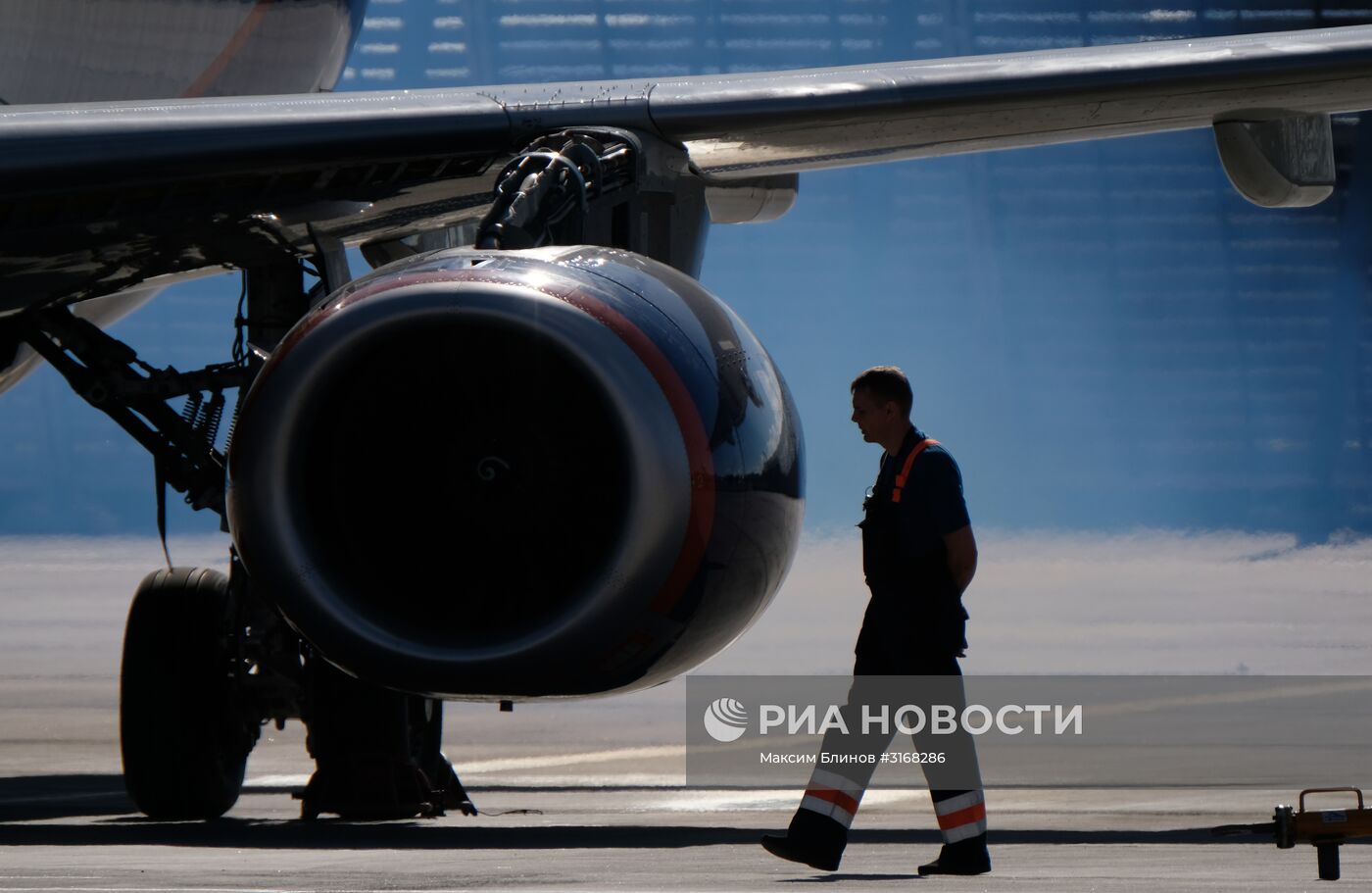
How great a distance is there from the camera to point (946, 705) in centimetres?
572

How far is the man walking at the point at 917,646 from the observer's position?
5.75 metres

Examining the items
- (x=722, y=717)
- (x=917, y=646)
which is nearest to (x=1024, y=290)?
(x=722, y=717)

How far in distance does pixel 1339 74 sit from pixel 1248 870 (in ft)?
7.16

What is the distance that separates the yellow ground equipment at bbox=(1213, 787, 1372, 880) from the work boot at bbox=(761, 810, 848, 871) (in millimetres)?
919

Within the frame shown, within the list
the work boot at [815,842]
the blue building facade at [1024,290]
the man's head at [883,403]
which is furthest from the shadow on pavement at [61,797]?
the blue building facade at [1024,290]

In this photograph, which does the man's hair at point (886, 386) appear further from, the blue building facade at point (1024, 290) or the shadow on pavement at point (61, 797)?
the blue building facade at point (1024, 290)

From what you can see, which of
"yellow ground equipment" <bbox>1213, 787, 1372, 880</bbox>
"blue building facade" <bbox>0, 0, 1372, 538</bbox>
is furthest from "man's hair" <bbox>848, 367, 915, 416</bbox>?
"blue building facade" <bbox>0, 0, 1372, 538</bbox>

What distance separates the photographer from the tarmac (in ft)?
18.3

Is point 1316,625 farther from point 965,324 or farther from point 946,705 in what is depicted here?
point 946,705

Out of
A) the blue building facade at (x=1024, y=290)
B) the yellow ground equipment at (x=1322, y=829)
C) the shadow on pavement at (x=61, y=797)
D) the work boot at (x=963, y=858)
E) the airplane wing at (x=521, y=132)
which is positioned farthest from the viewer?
the blue building facade at (x=1024, y=290)

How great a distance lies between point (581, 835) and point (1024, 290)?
1647cm

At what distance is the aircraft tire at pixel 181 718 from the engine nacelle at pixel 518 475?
11.0 ft

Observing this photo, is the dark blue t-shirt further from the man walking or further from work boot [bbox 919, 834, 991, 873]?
work boot [bbox 919, 834, 991, 873]

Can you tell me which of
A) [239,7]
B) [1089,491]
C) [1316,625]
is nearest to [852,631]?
[1089,491]
